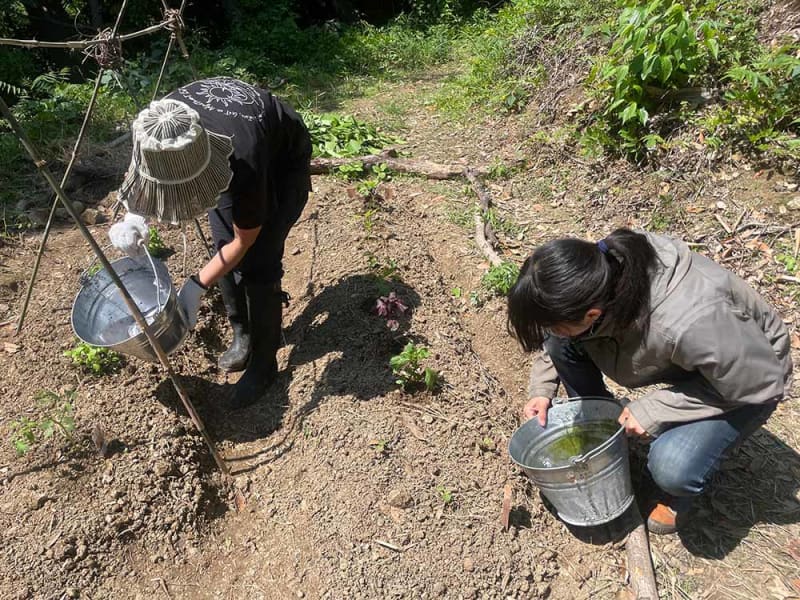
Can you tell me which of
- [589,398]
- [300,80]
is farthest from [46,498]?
[300,80]

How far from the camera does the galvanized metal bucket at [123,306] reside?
2.27 m

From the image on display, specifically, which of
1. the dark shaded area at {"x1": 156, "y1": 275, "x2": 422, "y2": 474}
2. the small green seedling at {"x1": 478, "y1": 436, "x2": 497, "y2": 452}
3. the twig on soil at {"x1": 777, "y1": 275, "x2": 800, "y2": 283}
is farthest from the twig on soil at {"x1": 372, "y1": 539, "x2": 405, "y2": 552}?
the twig on soil at {"x1": 777, "y1": 275, "x2": 800, "y2": 283}

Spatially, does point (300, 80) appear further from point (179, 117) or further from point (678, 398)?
point (678, 398)

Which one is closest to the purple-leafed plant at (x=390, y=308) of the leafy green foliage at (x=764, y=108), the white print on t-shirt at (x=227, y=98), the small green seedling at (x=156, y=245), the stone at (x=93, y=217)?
the white print on t-shirt at (x=227, y=98)

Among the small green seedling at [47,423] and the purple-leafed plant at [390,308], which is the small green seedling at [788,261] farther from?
the small green seedling at [47,423]

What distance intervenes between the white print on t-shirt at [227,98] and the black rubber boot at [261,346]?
81cm

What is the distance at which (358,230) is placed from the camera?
385 centimetres

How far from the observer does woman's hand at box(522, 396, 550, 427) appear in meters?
2.21

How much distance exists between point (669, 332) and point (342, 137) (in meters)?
4.00

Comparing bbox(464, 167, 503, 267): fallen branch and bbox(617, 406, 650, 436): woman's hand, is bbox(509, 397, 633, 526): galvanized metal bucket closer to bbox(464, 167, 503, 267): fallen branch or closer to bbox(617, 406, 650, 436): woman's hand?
bbox(617, 406, 650, 436): woman's hand

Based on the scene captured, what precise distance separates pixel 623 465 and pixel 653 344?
1.80 ft

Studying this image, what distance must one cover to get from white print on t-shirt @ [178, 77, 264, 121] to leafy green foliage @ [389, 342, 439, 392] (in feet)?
3.82

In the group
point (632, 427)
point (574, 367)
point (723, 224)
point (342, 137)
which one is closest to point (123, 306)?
point (574, 367)

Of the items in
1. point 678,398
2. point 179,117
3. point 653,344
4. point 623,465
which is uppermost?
point 179,117
